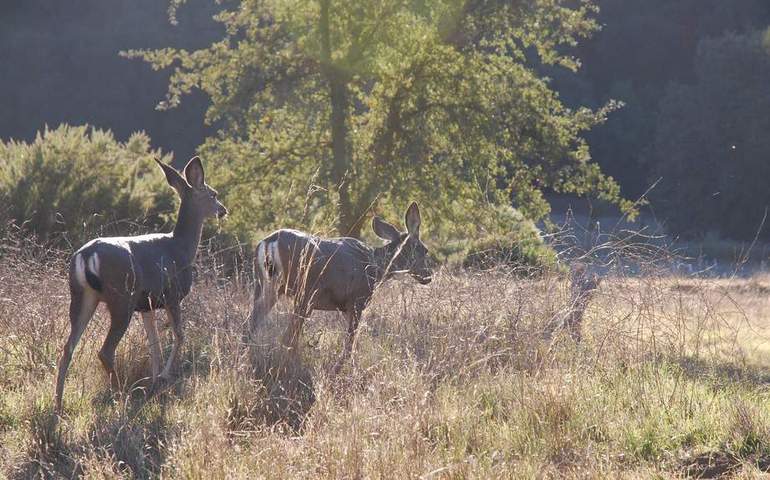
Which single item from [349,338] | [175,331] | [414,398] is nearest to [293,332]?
[349,338]

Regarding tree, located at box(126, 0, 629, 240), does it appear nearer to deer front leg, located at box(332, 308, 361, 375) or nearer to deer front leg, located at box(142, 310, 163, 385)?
deer front leg, located at box(332, 308, 361, 375)

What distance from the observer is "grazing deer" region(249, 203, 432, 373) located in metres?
8.05

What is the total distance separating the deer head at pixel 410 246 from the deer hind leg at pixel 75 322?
3292mm

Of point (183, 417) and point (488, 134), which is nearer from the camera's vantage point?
point (183, 417)

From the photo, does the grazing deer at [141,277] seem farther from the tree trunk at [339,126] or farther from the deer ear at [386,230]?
the tree trunk at [339,126]

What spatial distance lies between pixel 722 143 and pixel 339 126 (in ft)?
101

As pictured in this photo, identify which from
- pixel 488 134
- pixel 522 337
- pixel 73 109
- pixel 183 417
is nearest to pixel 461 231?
pixel 488 134

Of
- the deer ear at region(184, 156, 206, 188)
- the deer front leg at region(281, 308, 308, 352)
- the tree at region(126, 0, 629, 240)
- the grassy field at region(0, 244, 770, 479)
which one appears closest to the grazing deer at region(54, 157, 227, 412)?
the deer ear at region(184, 156, 206, 188)

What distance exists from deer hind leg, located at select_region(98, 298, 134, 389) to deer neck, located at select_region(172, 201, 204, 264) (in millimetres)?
1020

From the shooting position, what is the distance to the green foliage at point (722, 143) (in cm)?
4312

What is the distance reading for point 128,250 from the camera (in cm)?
734

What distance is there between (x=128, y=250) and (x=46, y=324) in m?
1.16

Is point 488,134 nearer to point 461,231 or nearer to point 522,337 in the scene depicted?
point 461,231

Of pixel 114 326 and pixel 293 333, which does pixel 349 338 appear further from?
pixel 114 326
